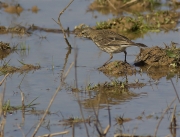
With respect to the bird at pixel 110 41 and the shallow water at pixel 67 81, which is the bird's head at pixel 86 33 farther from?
the shallow water at pixel 67 81

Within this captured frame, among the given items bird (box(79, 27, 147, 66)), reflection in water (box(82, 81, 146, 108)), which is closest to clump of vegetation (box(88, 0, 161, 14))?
bird (box(79, 27, 147, 66))

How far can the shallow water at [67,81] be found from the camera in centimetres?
765

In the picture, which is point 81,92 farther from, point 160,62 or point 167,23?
point 167,23

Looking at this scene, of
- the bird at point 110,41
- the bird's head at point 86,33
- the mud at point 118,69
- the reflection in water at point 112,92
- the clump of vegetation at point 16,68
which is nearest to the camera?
the reflection in water at point 112,92

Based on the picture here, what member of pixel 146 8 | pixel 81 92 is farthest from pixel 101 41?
pixel 146 8

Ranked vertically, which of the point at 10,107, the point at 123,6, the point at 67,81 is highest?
the point at 123,6

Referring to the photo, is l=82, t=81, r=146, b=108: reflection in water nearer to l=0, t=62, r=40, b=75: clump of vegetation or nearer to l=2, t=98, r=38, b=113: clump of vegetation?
l=2, t=98, r=38, b=113: clump of vegetation

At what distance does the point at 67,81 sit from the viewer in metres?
9.89

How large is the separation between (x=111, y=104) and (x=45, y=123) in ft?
4.18

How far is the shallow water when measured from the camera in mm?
7648

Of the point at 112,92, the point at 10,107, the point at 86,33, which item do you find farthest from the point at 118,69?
→ the point at 10,107

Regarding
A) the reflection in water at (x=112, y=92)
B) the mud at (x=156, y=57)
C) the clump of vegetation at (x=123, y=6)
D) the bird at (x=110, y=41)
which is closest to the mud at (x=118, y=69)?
the bird at (x=110, y=41)

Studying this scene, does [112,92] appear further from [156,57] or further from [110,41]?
[110,41]

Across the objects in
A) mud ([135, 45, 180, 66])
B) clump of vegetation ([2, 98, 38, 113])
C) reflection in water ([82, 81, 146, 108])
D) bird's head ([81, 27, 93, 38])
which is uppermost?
bird's head ([81, 27, 93, 38])
